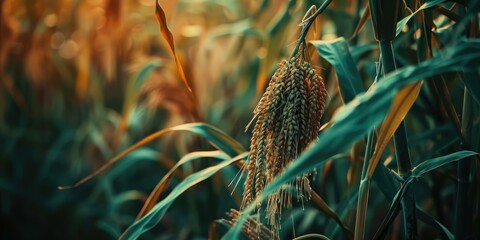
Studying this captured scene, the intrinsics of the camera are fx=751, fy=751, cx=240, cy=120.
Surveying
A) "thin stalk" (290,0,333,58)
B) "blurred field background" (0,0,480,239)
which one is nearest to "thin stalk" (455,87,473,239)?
"thin stalk" (290,0,333,58)

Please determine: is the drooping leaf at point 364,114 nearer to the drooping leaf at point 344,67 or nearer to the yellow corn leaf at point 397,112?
the yellow corn leaf at point 397,112

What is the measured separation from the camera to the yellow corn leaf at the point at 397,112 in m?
0.76

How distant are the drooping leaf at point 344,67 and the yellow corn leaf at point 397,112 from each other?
0.50 feet

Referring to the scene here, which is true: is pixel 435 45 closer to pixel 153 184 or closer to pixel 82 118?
pixel 153 184

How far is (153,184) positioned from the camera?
2590 mm

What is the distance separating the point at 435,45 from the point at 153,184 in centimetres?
158

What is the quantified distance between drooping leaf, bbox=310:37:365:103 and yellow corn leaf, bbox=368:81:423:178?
0.15m

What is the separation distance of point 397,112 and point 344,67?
7.7 inches

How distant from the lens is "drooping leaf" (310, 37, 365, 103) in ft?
3.21

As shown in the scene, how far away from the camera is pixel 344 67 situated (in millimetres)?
982

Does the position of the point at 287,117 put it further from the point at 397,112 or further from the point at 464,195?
the point at 464,195

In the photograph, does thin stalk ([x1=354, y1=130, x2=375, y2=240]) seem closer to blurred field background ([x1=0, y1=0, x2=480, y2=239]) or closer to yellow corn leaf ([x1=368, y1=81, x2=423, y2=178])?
yellow corn leaf ([x1=368, y1=81, x2=423, y2=178])

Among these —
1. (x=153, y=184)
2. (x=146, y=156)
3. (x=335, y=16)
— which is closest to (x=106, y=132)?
(x=153, y=184)

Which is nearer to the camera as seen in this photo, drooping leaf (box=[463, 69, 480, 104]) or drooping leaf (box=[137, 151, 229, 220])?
drooping leaf (box=[463, 69, 480, 104])
